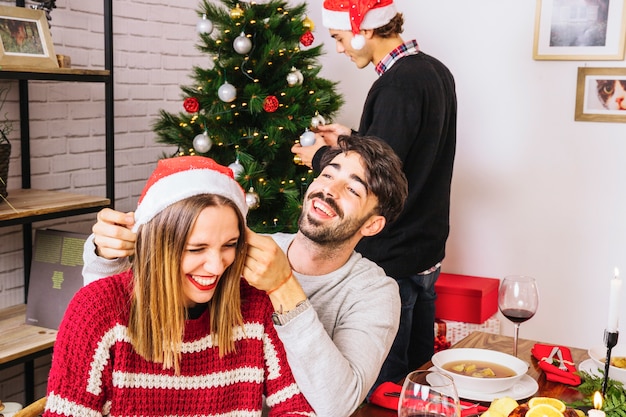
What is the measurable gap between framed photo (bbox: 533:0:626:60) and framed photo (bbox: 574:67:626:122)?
0.23 ft

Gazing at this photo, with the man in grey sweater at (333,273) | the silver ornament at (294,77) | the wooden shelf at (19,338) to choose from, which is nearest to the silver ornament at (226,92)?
the silver ornament at (294,77)

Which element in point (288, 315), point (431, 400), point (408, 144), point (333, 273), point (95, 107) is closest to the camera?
point (431, 400)

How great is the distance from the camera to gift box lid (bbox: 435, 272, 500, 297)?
3.21m

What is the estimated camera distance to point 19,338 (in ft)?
7.48

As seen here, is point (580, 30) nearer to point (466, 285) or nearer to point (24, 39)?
point (466, 285)

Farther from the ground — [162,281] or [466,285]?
[162,281]

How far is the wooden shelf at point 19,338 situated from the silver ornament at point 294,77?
121cm

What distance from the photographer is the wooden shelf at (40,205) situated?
216cm

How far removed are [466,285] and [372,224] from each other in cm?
175

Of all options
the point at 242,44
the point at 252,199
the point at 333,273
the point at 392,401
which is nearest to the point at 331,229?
the point at 333,273

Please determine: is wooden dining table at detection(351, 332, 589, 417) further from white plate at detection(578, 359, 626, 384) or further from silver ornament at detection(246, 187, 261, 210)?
silver ornament at detection(246, 187, 261, 210)

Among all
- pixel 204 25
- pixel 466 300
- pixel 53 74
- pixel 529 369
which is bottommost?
pixel 466 300

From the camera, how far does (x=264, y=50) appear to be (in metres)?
2.60

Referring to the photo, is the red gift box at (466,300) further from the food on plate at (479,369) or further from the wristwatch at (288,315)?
the wristwatch at (288,315)
